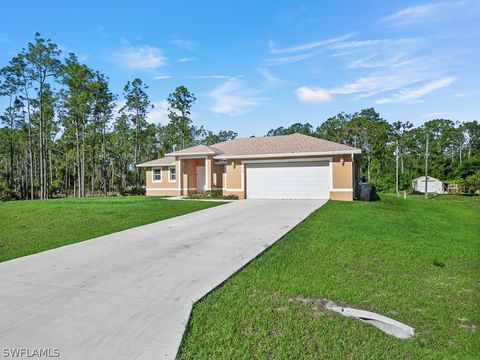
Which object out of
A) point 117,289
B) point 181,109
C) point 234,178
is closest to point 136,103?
point 181,109

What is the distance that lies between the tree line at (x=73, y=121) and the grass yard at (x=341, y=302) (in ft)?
91.9

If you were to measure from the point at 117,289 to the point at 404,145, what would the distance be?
194 ft

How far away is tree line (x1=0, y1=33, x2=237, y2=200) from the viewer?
92.3 ft

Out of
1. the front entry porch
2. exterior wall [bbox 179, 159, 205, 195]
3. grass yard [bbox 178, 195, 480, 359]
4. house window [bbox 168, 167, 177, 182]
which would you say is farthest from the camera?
house window [bbox 168, 167, 177, 182]

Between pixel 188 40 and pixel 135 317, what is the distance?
47.1ft

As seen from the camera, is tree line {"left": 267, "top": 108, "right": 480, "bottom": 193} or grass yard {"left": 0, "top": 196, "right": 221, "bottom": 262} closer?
grass yard {"left": 0, "top": 196, "right": 221, "bottom": 262}

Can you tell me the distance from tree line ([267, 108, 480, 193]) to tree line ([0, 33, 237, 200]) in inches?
1085

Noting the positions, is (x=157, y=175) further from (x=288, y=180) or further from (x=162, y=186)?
(x=288, y=180)

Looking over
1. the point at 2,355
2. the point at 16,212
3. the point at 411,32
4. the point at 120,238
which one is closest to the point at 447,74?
the point at 411,32

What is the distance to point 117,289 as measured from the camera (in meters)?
4.21

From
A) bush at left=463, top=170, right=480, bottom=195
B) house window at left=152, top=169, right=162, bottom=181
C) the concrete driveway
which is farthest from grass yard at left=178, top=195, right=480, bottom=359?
bush at left=463, top=170, right=480, bottom=195

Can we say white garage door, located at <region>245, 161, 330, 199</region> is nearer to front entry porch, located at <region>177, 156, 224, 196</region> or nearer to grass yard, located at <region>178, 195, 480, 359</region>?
front entry porch, located at <region>177, 156, 224, 196</region>

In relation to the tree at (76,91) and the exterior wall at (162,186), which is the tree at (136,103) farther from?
the exterior wall at (162,186)

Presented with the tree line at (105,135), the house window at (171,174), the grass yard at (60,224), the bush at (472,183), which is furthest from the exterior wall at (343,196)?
the bush at (472,183)
